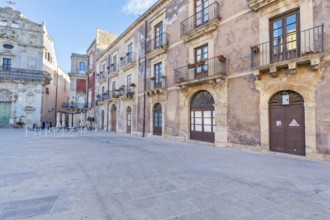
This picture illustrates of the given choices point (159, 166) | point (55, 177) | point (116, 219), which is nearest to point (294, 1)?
point (159, 166)

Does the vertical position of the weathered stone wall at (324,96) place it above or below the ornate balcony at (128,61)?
below

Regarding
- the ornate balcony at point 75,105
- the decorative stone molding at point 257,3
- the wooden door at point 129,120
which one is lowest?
the wooden door at point 129,120

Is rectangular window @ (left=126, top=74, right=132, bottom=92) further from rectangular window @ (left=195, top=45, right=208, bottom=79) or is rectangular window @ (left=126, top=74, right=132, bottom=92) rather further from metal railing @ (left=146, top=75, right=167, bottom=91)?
rectangular window @ (left=195, top=45, right=208, bottom=79)

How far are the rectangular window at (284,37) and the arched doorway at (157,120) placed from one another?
25.8ft

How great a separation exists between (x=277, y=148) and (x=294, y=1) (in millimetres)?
5398

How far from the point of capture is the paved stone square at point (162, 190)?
2.58 m

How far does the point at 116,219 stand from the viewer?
2.40 metres

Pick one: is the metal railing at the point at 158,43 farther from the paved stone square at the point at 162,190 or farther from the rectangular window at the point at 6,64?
the rectangular window at the point at 6,64

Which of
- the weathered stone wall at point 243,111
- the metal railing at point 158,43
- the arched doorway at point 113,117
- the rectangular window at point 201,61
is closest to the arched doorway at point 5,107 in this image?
the arched doorway at point 113,117

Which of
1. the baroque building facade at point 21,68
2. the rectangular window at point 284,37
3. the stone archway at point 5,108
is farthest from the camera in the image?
the baroque building facade at point 21,68

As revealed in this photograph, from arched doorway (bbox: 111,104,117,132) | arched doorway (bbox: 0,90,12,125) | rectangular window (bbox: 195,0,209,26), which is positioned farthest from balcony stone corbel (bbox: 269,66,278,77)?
arched doorway (bbox: 0,90,12,125)

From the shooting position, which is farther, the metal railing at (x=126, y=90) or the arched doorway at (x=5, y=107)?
the arched doorway at (x=5, y=107)

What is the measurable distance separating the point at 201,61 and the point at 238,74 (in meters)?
2.24

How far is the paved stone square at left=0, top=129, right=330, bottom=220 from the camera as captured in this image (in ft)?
8.46
